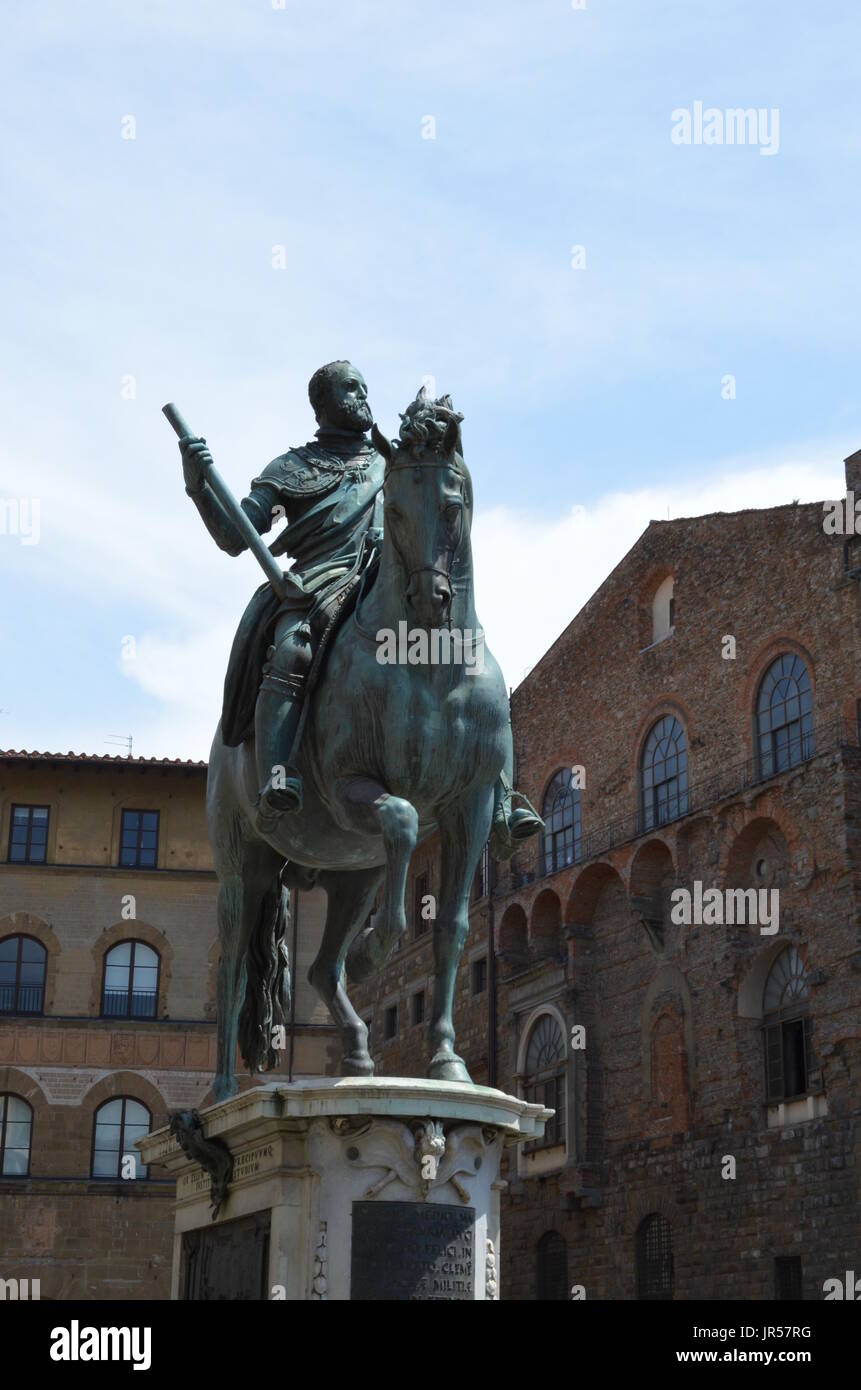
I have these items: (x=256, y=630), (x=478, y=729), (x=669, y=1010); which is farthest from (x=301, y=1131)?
(x=669, y=1010)

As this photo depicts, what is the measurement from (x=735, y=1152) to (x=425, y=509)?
86.1 feet

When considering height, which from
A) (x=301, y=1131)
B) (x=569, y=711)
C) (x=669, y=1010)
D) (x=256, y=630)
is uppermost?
(x=569, y=711)

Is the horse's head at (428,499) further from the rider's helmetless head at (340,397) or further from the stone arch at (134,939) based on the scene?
the stone arch at (134,939)

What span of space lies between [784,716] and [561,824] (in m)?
8.08

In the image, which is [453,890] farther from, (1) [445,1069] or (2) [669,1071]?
(2) [669,1071]

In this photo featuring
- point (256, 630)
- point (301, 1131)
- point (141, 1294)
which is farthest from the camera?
point (141, 1294)

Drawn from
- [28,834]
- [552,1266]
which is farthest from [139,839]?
[552,1266]

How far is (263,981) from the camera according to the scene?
306 inches

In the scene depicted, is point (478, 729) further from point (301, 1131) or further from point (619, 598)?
point (619, 598)

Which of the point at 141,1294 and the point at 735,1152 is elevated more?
the point at 735,1152

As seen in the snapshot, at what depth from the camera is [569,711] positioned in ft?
129

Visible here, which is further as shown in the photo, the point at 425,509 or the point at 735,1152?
the point at 735,1152

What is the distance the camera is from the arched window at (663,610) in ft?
121

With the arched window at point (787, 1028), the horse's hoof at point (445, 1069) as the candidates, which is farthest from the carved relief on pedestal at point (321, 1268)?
the arched window at point (787, 1028)
